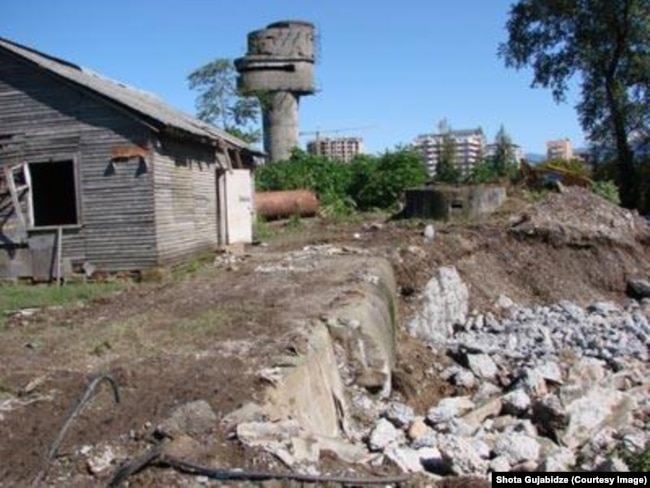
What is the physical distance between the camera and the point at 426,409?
29.6 ft

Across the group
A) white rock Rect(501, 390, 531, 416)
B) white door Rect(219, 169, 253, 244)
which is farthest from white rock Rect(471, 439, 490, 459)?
white door Rect(219, 169, 253, 244)

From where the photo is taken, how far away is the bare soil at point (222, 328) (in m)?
5.52

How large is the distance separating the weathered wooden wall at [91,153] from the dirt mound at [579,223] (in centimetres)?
834

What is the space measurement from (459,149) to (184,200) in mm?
30346

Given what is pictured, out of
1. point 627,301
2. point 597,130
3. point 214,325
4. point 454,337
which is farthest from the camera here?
point 597,130

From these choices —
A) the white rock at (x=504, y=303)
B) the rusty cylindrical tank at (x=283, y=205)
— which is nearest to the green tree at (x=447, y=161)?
the rusty cylindrical tank at (x=283, y=205)

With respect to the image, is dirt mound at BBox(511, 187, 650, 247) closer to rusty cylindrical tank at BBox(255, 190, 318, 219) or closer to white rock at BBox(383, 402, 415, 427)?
rusty cylindrical tank at BBox(255, 190, 318, 219)

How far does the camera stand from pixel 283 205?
2456 cm

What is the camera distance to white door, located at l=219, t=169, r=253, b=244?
17.2 meters

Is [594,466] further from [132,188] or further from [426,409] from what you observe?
[132,188]

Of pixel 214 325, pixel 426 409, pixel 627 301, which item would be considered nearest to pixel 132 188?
pixel 214 325

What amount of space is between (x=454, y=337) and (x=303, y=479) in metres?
8.54

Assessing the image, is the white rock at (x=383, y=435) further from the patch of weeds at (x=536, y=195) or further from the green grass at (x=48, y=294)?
the patch of weeds at (x=536, y=195)

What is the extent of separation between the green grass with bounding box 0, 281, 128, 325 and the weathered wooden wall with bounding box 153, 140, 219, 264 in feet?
4.63
